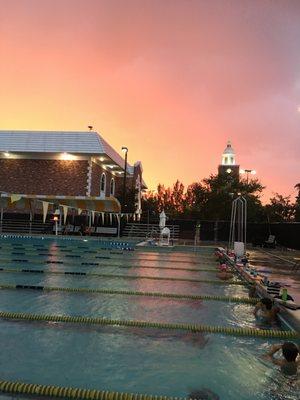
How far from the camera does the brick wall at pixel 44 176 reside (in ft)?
113

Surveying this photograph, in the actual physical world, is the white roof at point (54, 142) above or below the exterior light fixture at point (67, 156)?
above

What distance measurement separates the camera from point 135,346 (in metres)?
5.46

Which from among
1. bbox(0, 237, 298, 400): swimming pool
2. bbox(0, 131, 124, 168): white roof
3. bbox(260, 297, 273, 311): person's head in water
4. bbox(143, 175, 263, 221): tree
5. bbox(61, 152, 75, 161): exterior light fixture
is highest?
bbox(0, 131, 124, 168): white roof

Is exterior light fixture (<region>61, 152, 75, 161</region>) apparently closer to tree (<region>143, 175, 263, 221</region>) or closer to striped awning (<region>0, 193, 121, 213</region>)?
striped awning (<region>0, 193, 121, 213</region>)

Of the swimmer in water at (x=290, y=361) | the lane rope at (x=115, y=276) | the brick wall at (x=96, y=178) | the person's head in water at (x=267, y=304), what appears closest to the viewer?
the swimmer in water at (x=290, y=361)

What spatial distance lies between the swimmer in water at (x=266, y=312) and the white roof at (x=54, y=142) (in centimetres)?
2636

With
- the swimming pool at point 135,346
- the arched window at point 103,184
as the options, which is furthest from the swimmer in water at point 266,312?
the arched window at point 103,184

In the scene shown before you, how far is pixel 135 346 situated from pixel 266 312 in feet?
8.45

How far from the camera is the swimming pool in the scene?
4391mm

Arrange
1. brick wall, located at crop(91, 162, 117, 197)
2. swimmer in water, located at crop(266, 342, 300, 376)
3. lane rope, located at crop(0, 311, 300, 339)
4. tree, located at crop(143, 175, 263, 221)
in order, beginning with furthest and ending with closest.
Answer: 1. tree, located at crop(143, 175, 263, 221)
2. brick wall, located at crop(91, 162, 117, 197)
3. lane rope, located at crop(0, 311, 300, 339)
4. swimmer in water, located at crop(266, 342, 300, 376)

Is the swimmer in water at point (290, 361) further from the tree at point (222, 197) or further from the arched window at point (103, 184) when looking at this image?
the arched window at point (103, 184)

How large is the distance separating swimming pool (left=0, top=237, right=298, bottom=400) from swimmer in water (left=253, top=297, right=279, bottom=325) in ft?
0.60

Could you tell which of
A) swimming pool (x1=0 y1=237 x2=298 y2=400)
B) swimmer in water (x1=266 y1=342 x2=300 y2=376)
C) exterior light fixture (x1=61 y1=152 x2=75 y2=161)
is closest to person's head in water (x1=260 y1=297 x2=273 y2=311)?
swimming pool (x1=0 y1=237 x2=298 y2=400)

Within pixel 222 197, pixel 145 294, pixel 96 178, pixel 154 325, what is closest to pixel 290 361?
pixel 154 325
